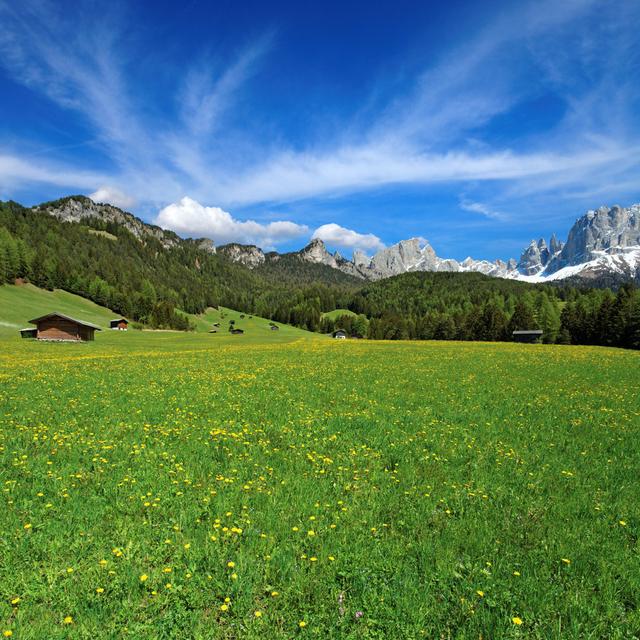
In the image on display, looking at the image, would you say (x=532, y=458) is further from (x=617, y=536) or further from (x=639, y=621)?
(x=639, y=621)

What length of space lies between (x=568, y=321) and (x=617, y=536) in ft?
403

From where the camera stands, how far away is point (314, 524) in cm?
704

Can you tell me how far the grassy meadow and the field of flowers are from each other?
37 mm

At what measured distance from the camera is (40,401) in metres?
16.0

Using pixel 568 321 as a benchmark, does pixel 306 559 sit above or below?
below

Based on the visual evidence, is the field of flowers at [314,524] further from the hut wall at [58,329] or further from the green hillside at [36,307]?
the green hillside at [36,307]

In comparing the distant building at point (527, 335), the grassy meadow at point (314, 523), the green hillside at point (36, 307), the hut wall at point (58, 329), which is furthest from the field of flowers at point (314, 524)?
the distant building at point (527, 335)

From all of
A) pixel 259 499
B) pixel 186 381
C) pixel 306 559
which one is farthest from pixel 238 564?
pixel 186 381

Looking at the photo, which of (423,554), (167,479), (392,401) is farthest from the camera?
(392,401)

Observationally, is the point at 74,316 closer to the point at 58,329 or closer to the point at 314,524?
the point at 58,329

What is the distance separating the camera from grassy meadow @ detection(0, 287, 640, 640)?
498cm

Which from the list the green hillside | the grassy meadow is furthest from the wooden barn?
the grassy meadow

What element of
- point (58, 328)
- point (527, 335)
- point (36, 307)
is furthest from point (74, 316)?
point (527, 335)

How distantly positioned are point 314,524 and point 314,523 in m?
0.03
